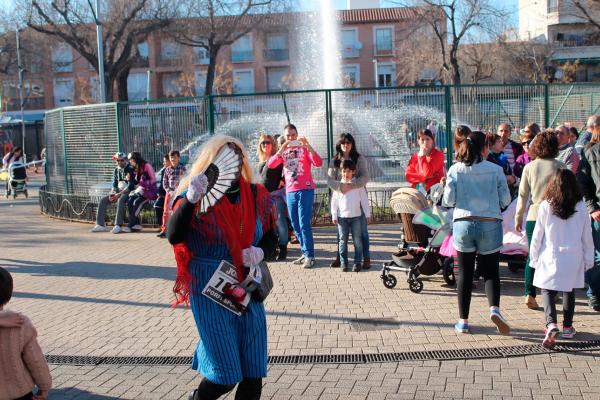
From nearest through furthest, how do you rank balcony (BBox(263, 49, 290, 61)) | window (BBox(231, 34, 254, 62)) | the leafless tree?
the leafless tree < balcony (BBox(263, 49, 290, 61)) < window (BBox(231, 34, 254, 62))

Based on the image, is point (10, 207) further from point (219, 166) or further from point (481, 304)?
point (219, 166)

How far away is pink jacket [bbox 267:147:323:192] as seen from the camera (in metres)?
9.39

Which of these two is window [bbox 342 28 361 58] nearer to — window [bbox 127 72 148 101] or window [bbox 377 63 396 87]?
window [bbox 377 63 396 87]

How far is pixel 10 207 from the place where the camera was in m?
20.9

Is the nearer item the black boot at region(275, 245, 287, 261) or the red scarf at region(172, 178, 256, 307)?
the red scarf at region(172, 178, 256, 307)

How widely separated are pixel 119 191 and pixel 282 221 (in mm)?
5169

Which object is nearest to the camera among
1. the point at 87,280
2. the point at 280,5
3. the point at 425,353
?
the point at 425,353

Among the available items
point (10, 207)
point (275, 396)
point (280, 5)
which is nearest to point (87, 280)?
point (275, 396)

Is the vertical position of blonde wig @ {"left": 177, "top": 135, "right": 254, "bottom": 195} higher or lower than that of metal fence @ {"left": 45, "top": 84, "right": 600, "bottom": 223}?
lower

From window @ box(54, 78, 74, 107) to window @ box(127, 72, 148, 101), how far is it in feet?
20.0

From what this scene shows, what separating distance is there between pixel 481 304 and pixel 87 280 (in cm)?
543

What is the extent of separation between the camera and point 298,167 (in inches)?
369

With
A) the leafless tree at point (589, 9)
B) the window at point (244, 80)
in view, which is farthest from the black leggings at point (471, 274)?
the window at point (244, 80)

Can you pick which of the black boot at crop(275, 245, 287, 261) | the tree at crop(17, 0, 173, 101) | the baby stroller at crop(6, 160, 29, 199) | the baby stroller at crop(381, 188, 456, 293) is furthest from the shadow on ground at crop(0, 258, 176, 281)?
the tree at crop(17, 0, 173, 101)
